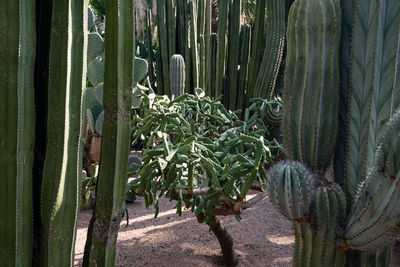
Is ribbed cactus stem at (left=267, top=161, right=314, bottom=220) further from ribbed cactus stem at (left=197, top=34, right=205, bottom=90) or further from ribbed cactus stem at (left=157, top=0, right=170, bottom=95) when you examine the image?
ribbed cactus stem at (left=157, top=0, right=170, bottom=95)

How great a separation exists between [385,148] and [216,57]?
537 centimetres

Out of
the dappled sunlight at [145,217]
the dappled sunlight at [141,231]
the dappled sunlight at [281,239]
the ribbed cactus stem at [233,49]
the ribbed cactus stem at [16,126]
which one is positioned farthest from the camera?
the ribbed cactus stem at [233,49]

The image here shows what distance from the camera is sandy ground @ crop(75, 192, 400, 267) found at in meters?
3.91

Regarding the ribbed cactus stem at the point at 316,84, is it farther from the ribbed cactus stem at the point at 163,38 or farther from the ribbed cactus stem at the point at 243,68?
the ribbed cactus stem at the point at 163,38

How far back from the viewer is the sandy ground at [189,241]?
3.91 m

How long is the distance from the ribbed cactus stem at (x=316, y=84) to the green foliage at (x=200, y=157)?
0.21m

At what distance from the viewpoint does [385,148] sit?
174 centimetres

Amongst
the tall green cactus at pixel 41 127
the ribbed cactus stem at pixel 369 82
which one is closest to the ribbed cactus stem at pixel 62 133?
the tall green cactus at pixel 41 127

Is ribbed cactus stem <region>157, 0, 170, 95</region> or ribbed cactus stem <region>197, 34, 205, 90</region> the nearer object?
ribbed cactus stem <region>197, 34, 205, 90</region>

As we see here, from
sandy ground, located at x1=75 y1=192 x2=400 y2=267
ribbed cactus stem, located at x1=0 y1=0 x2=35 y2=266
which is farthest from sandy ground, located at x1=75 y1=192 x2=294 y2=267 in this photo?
ribbed cactus stem, located at x1=0 y1=0 x2=35 y2=266

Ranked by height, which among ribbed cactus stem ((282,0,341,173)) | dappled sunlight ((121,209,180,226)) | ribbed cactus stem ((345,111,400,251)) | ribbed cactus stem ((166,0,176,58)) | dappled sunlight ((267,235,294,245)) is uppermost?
ribbed cactus stem ((166,0,176,58))

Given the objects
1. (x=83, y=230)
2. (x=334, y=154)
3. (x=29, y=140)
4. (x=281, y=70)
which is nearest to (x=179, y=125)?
(x=334, y=154)

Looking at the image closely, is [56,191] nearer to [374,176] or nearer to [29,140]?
[29,140]

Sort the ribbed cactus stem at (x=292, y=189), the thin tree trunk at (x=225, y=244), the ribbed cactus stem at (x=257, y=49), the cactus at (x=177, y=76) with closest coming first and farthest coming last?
the ribbed cactus stem at (x=292, y=189) < the thin tree trunk at (x=225, y=244) < the cactus at (x=177, y=76) < the ribbed cactus stem at (x=257, y=49)
